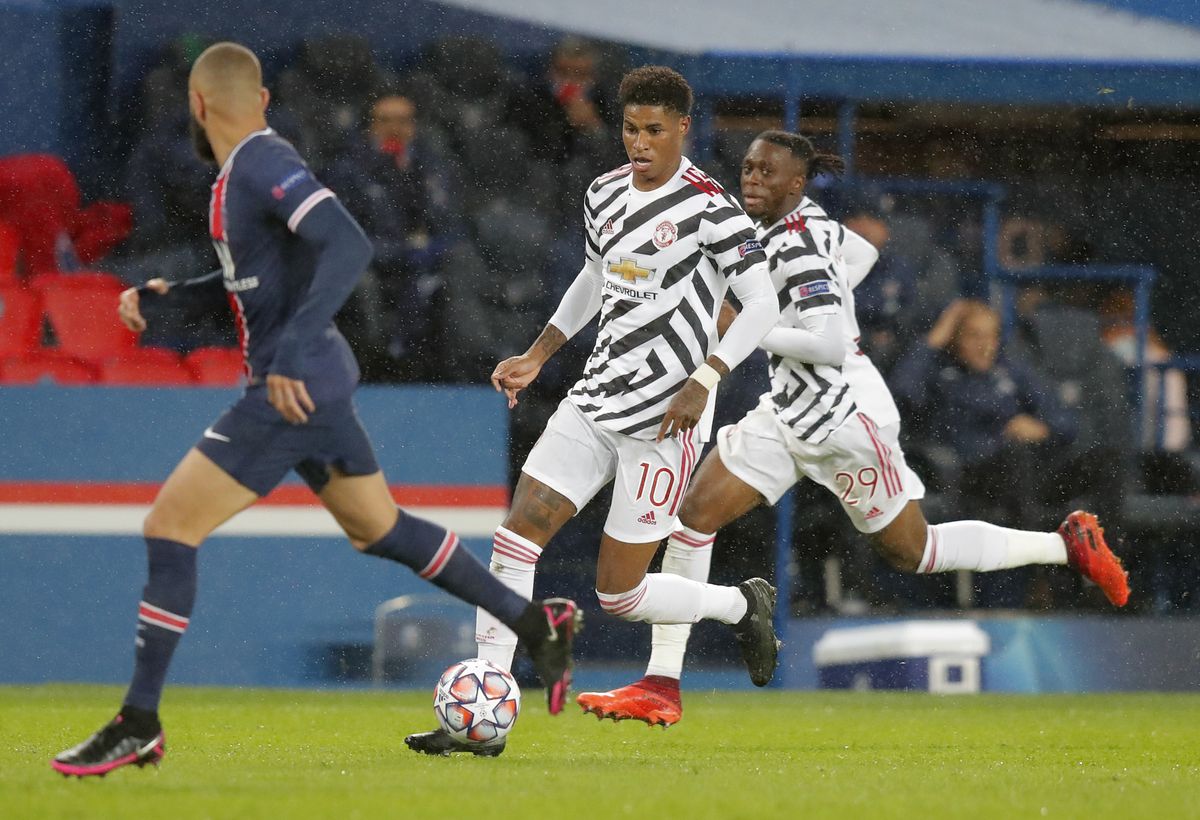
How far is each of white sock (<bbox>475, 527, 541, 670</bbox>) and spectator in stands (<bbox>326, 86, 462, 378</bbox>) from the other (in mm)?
3825

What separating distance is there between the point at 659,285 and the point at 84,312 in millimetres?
4641

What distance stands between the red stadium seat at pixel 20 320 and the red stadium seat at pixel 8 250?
1.18ft

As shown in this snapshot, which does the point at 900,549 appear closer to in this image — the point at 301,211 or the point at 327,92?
the point at 301,211

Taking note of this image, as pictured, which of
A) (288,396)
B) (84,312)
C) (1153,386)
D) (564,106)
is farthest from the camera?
(1153,386)

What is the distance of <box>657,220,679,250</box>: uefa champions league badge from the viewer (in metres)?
6.02

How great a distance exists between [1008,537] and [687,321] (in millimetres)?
1978

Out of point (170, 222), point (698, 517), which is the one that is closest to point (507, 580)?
point (698, 517)

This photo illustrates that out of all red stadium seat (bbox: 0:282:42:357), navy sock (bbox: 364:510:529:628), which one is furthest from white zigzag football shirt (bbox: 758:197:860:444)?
red stadium seat (bbox: 0:282:42:357)

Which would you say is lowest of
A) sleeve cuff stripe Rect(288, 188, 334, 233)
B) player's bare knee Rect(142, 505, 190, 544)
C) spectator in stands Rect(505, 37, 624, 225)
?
player's bare knee Rect(142, 505, 190, 544)

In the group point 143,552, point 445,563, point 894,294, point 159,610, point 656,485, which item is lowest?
point 143,552

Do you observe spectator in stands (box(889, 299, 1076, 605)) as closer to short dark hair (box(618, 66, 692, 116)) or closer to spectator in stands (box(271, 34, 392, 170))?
spectator in stands (box(271, 34, 392, 170))

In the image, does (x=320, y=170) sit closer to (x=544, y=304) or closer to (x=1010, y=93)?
(x=544, y=304)

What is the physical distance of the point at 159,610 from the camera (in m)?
4.80

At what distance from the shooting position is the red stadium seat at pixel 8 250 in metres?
10.2
